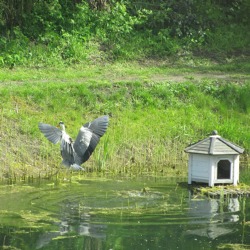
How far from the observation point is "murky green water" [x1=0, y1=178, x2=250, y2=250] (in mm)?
14477

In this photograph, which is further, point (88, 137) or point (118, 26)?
point (118, 26)

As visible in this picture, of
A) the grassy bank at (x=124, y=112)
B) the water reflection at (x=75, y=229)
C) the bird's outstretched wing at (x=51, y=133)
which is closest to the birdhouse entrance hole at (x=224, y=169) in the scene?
the grassy bank at (x=124, y=112)

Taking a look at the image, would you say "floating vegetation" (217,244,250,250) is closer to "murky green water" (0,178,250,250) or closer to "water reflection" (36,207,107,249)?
"murky green water" (0,178,250,250)

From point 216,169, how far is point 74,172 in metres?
2.95

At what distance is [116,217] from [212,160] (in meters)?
3.23

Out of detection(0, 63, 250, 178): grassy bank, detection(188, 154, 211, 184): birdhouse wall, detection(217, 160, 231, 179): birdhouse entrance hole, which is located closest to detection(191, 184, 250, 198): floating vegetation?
detection(188, 154, 211, 184): birdhouse wall

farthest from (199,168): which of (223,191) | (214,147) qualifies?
(223,191)

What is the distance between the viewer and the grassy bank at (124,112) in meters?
20.1

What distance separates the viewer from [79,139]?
17375 millimetres

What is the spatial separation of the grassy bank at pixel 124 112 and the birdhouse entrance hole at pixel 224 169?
1250mm

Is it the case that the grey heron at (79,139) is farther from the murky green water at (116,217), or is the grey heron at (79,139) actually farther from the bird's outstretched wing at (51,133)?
the murky green water at (116,217)

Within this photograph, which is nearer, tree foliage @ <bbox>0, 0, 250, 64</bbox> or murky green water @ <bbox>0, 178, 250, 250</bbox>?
murky green water @ <bbox>0, 178, 250, 250</bbox>

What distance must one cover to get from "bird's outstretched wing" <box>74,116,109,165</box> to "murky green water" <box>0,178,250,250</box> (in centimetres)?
77

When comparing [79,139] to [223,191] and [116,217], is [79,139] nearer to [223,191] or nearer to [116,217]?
[116,217]
